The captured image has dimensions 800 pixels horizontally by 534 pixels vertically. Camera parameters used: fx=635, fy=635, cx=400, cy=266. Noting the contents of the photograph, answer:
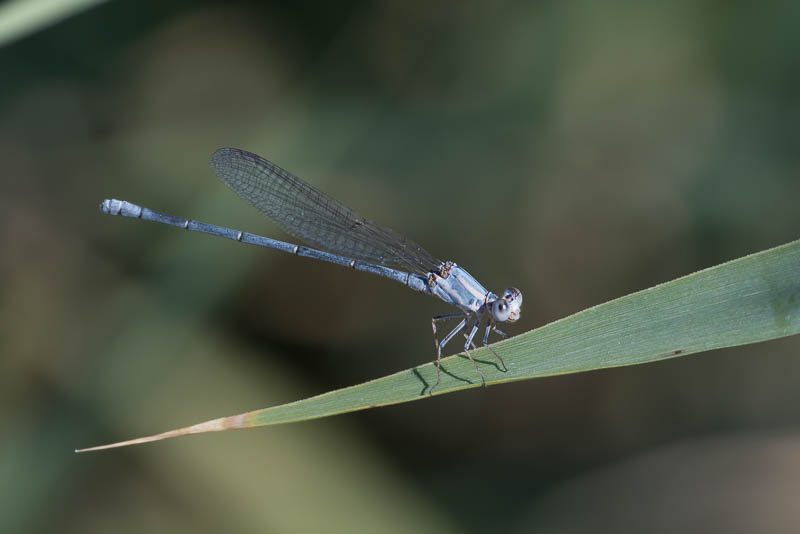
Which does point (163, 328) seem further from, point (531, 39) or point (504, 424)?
point (531, 39)

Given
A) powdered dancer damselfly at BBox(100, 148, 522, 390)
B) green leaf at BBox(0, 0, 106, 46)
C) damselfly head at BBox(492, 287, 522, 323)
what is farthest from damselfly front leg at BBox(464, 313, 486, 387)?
green leaf at BBox(0, 0, 106, 46)

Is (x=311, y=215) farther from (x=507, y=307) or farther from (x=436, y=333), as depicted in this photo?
(x=507, y=307)

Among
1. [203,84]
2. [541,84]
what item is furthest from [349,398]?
[203,84]

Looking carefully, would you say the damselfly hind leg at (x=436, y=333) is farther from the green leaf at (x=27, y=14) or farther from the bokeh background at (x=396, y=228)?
the green leaf at (x=27, y=14)

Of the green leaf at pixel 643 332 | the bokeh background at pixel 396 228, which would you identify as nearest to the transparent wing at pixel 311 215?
the bokeh background at pixel 396 228

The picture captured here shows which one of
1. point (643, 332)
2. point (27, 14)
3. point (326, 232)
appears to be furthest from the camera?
point (326, 232)

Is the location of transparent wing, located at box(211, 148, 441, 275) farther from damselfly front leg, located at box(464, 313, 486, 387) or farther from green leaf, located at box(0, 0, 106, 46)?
green leaf, located at box(0, 0, 106, 46)

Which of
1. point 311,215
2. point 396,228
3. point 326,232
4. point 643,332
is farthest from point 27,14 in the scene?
point 643,332
